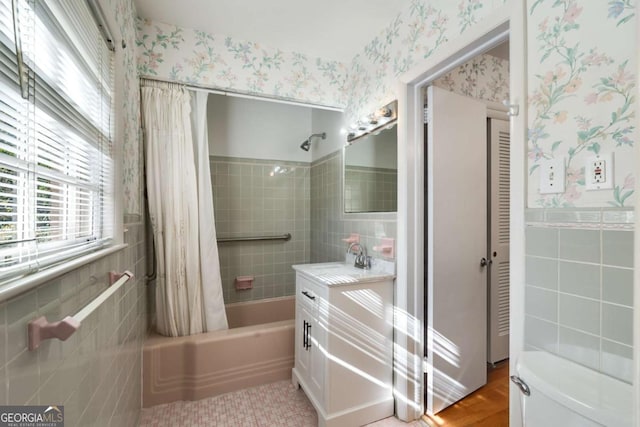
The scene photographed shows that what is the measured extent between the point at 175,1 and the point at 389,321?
2.37 meters

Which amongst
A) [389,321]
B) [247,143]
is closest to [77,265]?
[389,321]

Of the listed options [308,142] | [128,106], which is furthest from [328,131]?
[128,106]

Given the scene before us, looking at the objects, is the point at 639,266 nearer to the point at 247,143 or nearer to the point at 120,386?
the point at 120,386

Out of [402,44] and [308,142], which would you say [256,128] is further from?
[402,44]

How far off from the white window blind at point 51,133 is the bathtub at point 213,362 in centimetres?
107

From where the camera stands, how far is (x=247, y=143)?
3.02 meters

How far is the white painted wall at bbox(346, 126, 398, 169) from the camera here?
1.84 metres

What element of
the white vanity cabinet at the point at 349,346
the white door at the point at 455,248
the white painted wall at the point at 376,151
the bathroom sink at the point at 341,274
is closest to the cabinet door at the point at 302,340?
the white vanity cabinet at the point at 349,346

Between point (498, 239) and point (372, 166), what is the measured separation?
3.86 feet

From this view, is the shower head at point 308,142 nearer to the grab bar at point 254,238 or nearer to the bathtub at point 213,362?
the grab bar at point 254,238

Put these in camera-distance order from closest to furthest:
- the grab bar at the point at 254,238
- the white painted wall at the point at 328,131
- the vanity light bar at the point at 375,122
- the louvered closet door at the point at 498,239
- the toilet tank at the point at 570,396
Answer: the toilet tank at the point at 570,396 < the vanity light bar at the point at 375,122 < the louvered closet door at the point at 498,239 < the white painted wall at the point at 328,131 < the grab bar at the point at 254,238

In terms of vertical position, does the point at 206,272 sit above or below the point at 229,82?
below

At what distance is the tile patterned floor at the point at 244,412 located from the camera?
1.65 meters

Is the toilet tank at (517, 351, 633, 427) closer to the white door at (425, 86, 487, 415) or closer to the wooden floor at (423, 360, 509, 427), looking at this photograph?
the white door at (425, 86, 487, 415)
